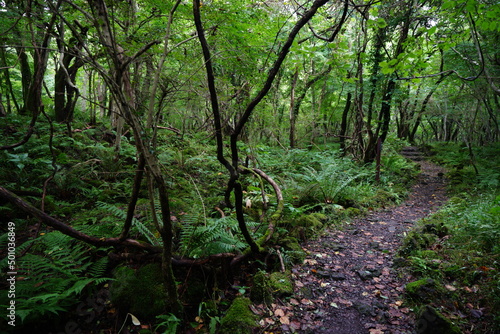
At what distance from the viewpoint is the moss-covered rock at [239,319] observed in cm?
232

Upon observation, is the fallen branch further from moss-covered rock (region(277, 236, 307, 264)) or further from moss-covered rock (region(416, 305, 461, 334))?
moss-covered rock (region(416, 305, 461, 334))

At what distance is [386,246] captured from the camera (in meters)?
4.27

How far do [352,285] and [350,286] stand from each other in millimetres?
41

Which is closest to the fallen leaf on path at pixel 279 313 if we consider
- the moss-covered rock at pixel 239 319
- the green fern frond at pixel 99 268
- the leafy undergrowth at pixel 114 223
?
the moss-covered rock at pixel 239 319

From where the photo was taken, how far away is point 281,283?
3.05 meters

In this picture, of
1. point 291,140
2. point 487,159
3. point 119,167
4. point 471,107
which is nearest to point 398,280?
point 119,167

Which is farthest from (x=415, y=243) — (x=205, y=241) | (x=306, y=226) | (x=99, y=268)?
(x=99, y=268)

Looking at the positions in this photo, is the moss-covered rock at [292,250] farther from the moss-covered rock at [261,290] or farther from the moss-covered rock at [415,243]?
the moss-covered rock at [415,243]

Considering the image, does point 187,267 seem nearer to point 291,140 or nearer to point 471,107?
point 291,140

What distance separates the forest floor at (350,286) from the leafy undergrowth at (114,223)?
39 centimetres

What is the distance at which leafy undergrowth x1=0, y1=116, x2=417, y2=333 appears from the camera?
92.9 inches

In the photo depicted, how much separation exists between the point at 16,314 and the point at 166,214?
1.51 m

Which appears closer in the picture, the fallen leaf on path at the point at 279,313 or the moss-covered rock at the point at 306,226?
the fallen leaf on path at the point at 279,313

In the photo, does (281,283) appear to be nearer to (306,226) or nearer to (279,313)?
(279,313)
